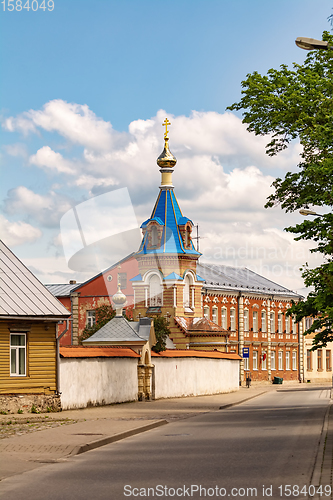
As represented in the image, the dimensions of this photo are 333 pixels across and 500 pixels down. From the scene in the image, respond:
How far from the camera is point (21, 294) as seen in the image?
25562 mm

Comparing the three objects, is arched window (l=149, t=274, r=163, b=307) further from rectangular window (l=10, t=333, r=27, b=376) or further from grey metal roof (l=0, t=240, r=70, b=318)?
rectangular window (l=10, t=333, r=27, b=376)

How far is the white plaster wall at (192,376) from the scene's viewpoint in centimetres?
3512

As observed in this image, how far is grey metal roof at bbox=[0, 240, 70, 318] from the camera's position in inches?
968

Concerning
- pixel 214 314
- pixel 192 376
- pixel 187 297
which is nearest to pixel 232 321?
pixel 214 314

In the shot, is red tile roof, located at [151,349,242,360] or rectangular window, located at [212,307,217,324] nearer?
red tile roof, located at [151,349,242,360]

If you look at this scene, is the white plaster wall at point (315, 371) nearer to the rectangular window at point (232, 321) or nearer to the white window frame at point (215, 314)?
the rectangular window at point (232, 321)

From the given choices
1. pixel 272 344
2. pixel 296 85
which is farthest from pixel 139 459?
pixel 272 344

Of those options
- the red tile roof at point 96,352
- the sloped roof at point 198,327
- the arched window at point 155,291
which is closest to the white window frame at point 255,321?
the sloped roof at point 198,327

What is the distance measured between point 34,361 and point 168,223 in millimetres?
38674

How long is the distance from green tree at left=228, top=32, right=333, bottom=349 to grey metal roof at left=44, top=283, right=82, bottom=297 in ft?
142

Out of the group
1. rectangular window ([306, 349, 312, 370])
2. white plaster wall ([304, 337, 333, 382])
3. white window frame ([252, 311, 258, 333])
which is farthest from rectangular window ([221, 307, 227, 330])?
rectangular window ([306, 349, 312, 370])

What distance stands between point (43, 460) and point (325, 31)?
21317mm

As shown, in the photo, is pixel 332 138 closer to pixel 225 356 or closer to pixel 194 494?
pixel 194 494

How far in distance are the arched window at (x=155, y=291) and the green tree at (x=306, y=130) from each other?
3233cm
